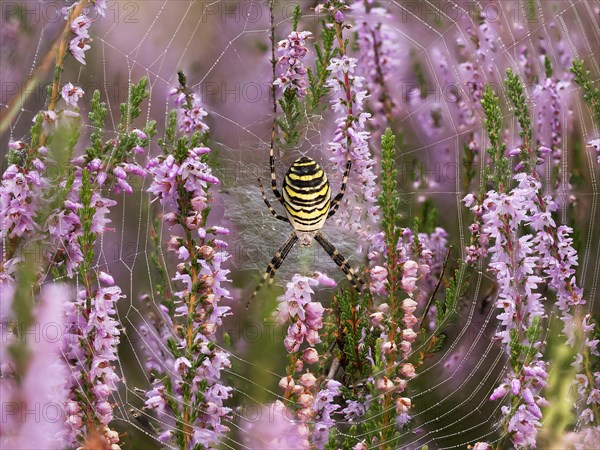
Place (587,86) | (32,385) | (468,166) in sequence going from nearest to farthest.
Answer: (32,385)
(587,86)
(468,166)

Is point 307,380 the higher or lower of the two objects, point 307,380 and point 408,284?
the lower

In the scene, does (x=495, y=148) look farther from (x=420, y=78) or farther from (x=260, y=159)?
(x=420, y=78)

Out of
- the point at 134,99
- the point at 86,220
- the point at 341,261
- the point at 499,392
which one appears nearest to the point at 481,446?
the point at 499,392

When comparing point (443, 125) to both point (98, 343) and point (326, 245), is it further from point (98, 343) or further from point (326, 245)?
point (98, 343)

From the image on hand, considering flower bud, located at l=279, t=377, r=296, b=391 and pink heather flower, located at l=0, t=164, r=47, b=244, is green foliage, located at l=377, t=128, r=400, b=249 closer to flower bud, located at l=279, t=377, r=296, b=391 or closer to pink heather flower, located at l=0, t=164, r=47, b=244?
flower bud, located at l=279, t=377, r=296, b=391

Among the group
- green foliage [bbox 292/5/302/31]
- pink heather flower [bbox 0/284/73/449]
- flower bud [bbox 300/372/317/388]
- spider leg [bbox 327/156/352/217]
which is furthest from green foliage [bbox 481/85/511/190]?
pink heather flower [bbox 0/284/73/449]

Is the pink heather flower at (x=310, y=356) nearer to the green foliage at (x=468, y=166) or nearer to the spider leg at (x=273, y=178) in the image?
the spider leg at (x=273, y=178)
